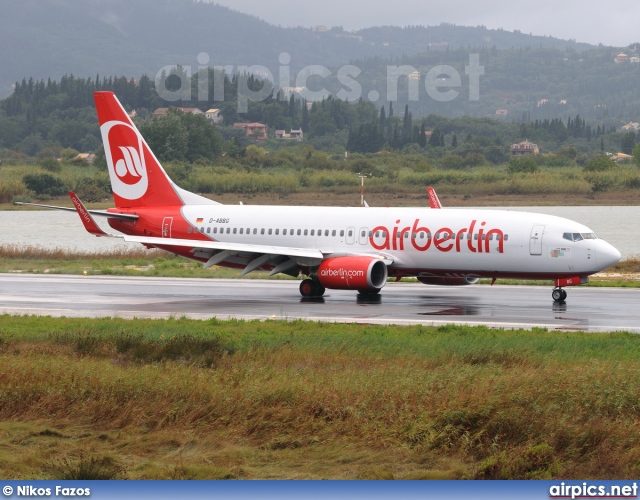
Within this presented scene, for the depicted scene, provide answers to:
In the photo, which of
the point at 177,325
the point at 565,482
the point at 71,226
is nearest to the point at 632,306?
the point at 177,325

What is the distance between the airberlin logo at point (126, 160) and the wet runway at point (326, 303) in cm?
392

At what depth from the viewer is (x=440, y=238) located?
117ft

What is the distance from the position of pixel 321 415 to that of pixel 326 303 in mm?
20152

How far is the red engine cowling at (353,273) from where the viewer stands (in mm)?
35219

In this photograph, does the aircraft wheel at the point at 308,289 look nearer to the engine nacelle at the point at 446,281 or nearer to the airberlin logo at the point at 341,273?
the airberlin logo at the point at 341,273

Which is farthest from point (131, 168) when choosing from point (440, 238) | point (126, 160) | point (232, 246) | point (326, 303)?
point (440, 238)

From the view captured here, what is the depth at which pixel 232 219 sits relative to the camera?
134 ft

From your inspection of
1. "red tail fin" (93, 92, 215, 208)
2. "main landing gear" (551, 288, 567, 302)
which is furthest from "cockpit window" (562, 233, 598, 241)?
"red tail fin" (93, 92, 215, 208)

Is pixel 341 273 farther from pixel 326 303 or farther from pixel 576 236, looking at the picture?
pixel 576 236

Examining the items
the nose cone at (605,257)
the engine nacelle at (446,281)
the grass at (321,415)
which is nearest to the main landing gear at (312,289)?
the engine nacelle at (446,281)

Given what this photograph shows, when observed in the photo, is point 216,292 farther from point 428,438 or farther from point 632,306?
point 428,438

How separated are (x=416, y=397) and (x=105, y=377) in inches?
209

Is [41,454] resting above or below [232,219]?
below

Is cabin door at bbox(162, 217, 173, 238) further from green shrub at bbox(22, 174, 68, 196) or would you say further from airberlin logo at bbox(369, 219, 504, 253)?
green shrub at bbox(22, 174, 68, 196)
